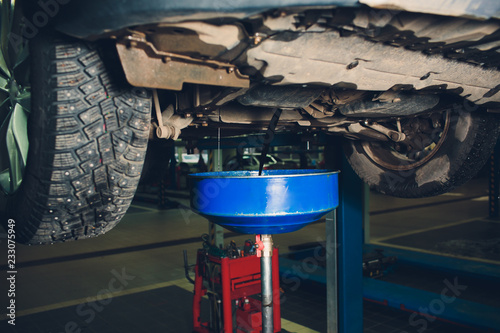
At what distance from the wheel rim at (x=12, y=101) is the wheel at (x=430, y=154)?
1778 mm

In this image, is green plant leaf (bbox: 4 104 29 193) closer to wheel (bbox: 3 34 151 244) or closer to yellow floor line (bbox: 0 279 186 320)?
wheel (bbox: 3 34 151 244)

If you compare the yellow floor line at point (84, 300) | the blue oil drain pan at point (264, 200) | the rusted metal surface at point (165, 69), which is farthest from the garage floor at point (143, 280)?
the rusted metal surface at point (165, 69)

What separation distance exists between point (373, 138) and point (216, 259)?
55.9 inches

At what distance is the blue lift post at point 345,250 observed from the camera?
2604 mm

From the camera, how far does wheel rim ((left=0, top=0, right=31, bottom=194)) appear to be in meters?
1.16

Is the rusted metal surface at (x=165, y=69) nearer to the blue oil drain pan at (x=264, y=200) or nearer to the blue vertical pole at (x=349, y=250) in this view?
the blue oil drain pan at (x=264, y=200)

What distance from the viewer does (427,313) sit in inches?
116

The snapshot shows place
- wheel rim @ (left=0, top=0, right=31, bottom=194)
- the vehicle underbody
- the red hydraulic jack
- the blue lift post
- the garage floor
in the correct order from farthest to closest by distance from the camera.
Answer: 1. the garage floor
2. the red hydraulic jack
3. the blue lift post
4. wheel rim @ (left=0, top=0, right=31, bottom=194)
5. the vehicle underbody

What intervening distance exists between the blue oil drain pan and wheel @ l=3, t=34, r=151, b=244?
241mm

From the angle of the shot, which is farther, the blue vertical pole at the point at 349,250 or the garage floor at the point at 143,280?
the garage floor at the point at 143,280

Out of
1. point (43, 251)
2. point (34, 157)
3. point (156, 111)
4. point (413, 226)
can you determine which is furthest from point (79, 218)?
point (413, 226)

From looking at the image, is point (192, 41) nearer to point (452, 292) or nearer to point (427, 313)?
point (427, 313)

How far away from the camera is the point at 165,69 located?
104cm

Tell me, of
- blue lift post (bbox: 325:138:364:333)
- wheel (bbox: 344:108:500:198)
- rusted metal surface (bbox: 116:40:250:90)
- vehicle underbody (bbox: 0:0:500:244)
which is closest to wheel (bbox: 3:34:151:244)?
vehicle underbody (bbox: 0:0:500:244)
